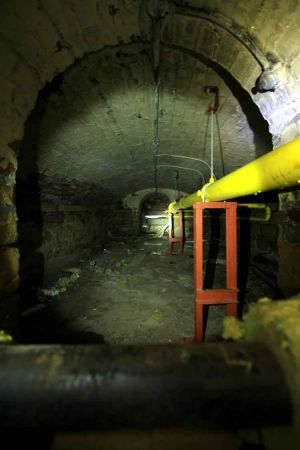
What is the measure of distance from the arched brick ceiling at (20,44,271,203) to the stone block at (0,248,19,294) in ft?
6.52

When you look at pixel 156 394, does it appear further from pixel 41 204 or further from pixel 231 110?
pixel 41 204

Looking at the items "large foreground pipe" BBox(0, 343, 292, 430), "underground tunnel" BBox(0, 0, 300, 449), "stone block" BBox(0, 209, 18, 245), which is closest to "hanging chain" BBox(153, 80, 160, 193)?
"underground tunnel" BBox(0, 0, 300, 449)

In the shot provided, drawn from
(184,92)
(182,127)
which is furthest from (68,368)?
(182,127)

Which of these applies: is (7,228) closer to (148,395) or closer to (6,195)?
(6,195)

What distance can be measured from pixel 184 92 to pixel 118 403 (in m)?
3.30

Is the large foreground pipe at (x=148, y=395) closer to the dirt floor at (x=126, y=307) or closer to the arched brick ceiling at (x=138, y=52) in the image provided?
the arched brick ceiling at (x=138, y=52)

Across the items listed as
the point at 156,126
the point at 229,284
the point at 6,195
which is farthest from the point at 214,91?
the point at 6,195

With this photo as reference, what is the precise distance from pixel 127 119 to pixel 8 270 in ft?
9.54

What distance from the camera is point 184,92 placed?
302cm

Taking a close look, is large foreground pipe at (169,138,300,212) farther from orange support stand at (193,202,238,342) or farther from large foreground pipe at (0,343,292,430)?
large foreground pipe at (0,343,292,430)

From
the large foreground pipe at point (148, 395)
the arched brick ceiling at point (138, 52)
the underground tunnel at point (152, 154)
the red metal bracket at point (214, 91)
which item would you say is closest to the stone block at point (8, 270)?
the underground tunnel at point (152, 154)

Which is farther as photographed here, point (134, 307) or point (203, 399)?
point (134, 307)

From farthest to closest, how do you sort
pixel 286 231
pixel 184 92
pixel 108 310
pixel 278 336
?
pixel 108 310 → pixel 184 92 → pixel 286 231 → pixel 278 336

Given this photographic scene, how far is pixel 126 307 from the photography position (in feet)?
11.7
